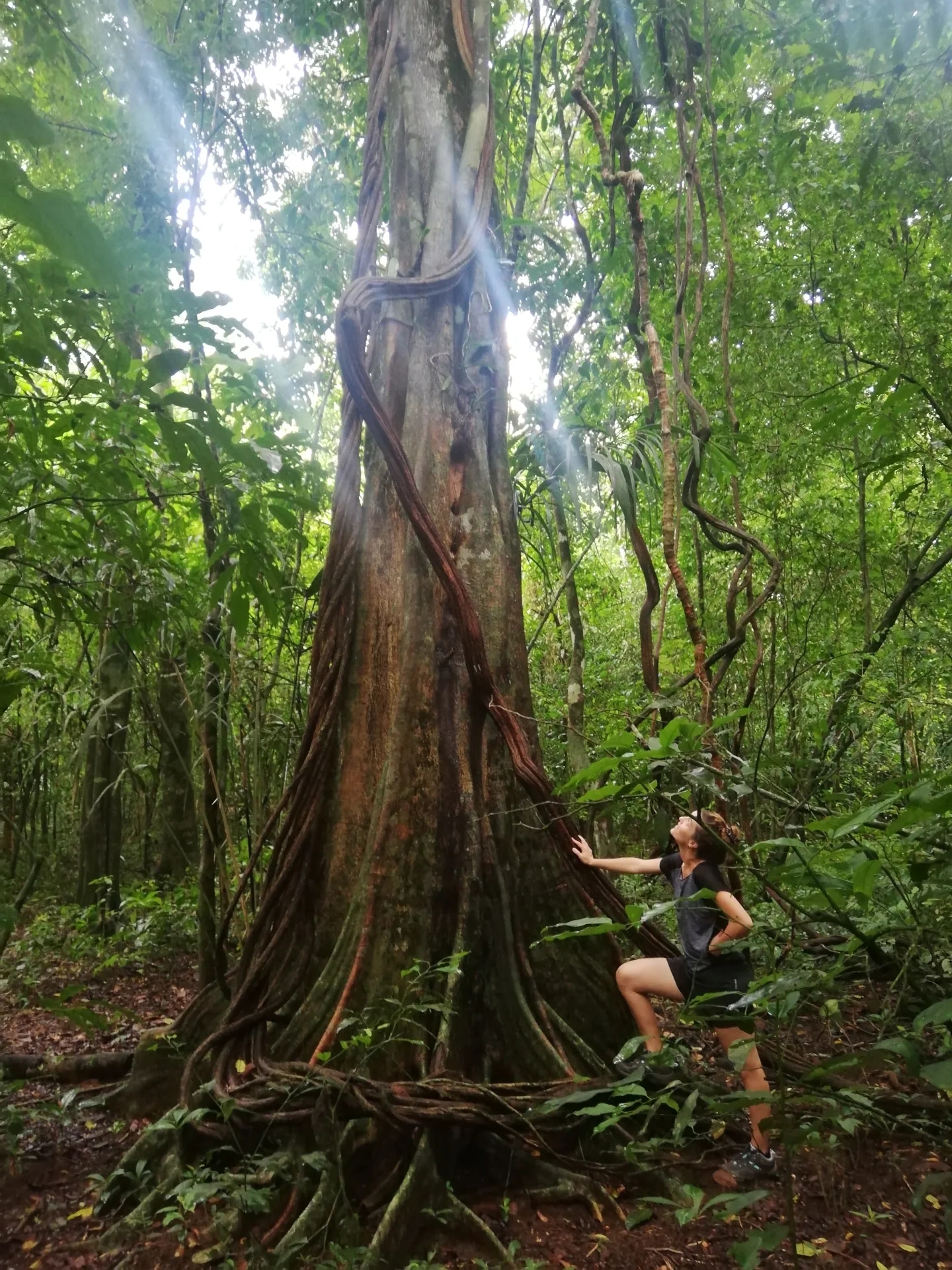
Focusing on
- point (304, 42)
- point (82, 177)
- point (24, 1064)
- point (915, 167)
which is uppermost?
point (304, 42)

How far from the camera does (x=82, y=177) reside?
4.86m

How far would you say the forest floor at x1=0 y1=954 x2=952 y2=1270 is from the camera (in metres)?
1.87

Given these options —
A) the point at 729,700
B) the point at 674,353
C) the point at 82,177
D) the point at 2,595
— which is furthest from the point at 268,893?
the point at 729,700

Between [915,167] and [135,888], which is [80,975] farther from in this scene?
[915,167]

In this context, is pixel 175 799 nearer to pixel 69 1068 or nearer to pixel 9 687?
pixel 69 1068

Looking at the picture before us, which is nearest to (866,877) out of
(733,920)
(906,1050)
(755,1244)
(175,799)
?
(906,1050)

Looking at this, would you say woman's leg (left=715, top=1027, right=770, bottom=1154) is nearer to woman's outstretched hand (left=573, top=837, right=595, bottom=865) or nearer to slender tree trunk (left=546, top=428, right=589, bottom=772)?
woman's outstretched hand (left=573, top=837, right=595, bottom=865)

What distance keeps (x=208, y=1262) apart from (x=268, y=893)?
3.05 feet

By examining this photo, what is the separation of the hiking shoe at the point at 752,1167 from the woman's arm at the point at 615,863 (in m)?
0.85

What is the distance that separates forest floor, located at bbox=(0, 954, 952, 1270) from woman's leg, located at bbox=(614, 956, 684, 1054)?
363 mm

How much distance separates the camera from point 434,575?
2.75 meters

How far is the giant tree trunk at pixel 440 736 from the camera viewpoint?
7.76ft

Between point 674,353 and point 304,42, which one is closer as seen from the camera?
point 674,353

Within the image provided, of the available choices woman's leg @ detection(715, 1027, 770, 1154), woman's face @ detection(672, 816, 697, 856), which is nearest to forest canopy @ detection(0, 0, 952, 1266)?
woman's leg @ detection(715, 1027, 770, 1154)
